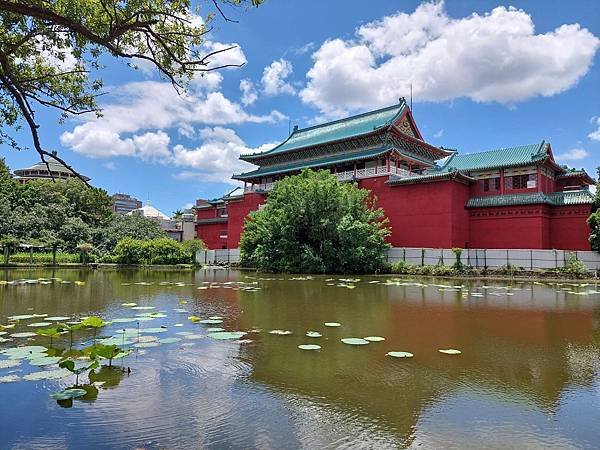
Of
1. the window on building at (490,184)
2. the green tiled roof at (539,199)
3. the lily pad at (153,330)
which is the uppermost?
the window on building at (490,184)

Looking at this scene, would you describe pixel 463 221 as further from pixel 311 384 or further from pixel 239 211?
pixel 311 384

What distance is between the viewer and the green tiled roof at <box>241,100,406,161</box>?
3014 centimetres

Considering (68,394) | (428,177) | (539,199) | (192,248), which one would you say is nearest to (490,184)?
(539,199)

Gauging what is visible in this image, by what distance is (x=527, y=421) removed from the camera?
3.84 m

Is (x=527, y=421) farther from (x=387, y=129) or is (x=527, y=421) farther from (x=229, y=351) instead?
(x=387, y=129)

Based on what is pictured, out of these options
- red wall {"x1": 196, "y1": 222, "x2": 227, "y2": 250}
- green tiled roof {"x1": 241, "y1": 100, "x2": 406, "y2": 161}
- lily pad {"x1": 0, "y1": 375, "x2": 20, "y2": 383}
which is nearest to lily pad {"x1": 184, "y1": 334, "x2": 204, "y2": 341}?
lily pad {"x1": 0, "y1": 375, "x2": 20, "y2": 383}

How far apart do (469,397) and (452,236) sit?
21.4 metres

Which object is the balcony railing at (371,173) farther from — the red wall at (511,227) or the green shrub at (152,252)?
the green shrub at (152,252)

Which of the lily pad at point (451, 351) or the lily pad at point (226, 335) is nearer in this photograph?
the lily pad at point (451, 351)

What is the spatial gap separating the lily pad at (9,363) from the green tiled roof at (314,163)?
2409 cm

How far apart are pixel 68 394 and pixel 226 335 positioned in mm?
2893

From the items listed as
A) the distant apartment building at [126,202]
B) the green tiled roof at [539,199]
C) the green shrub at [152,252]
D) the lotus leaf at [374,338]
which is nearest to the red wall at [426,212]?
the green tiled roof at [539,199]

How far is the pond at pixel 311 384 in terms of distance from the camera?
354 centimetres

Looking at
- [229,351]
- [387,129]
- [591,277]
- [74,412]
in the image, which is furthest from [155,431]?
[387,129]
